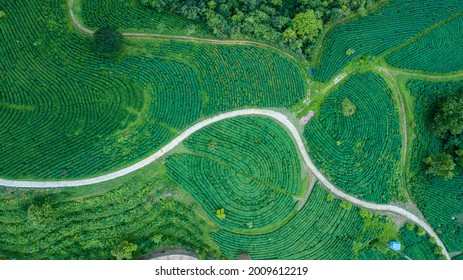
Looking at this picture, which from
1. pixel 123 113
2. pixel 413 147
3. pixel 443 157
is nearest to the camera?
pixel 123 113

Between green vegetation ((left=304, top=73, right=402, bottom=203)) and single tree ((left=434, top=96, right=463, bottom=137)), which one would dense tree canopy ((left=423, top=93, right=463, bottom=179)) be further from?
green vegetation ((left=304, top=73, right=402, bottom=203))

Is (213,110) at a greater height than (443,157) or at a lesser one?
greater

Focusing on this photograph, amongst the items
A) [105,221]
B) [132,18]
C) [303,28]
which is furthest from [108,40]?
[303,28]

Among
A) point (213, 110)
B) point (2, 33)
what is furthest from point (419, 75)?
point (2, 33)

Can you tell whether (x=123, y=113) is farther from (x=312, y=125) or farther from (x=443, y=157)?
(x=443, y=157)

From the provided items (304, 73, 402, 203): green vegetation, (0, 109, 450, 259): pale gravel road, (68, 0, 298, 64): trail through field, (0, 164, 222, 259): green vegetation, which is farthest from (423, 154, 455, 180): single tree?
(0, 164, 222, 259): green vegetation

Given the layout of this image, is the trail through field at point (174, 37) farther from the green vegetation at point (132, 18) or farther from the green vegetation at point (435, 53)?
the green vegetation at point (435, 53)
